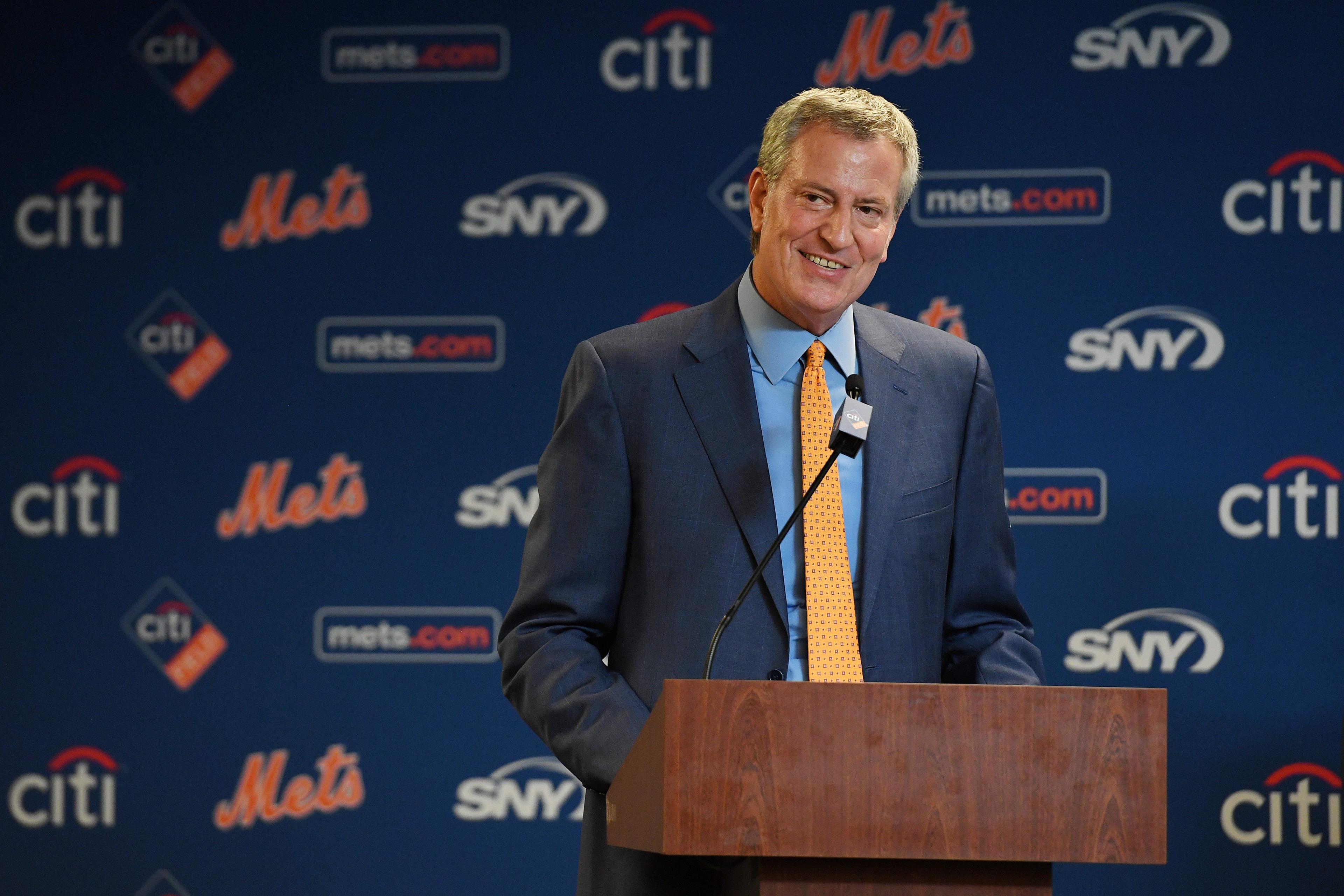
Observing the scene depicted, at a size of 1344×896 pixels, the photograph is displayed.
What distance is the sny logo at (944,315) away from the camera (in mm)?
3797

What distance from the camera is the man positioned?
178cm

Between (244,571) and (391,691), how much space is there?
0.55 meters

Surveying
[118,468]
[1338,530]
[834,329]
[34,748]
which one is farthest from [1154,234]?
[34,748]

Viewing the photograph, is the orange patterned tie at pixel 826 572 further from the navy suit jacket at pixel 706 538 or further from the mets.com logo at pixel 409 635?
the mets.com logo at pixel 409 635

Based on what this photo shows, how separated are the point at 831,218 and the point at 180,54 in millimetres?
2894

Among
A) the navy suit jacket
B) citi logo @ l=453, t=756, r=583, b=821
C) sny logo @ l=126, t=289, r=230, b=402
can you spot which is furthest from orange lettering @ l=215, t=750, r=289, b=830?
the navy suit jacket

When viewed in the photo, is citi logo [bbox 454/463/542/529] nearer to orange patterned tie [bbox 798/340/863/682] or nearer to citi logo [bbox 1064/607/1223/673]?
citi logo [bbox 1064/607/1223/673]

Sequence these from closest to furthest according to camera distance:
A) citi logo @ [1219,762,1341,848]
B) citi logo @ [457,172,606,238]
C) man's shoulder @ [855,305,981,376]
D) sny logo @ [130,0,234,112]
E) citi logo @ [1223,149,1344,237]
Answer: man's shoulder @ [855,305,981,376], citi logo @ [1219,762,1341,848], citi logo @ [1223,149,1344,237], citi logo @ [457,172,606,238], sny logo @ [130,0,234,112]

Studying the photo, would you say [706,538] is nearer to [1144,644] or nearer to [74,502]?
[1144,644]

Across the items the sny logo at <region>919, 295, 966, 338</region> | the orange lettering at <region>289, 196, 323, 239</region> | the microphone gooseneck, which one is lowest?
the microphone gooseneck

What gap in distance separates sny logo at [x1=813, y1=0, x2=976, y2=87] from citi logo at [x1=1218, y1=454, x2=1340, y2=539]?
1390 mm

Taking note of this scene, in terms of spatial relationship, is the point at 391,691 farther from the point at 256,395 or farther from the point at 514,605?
the point at 514,605

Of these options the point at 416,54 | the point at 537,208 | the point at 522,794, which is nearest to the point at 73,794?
the point at 522,794

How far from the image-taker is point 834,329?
77.0 inches
